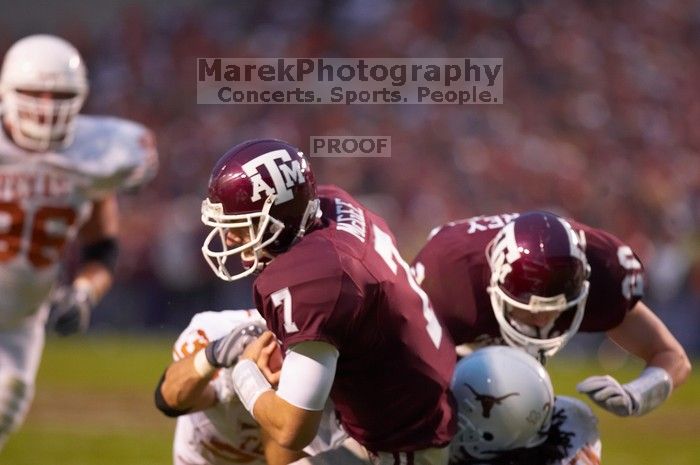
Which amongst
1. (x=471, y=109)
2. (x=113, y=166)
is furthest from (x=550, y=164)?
(x=113, y=166)

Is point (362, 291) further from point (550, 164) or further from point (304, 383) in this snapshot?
point (550, 164)

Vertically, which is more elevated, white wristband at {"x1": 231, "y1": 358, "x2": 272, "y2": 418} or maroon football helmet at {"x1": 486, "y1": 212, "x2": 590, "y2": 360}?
maroon football helmet at {"x1": 486, "y1": 212, "x2": 590, "y2": 360}

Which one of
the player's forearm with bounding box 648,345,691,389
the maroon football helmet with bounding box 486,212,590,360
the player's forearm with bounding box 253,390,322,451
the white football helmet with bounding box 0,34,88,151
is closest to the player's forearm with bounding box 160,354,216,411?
the player's forearm with bounding box 253,390,322,451

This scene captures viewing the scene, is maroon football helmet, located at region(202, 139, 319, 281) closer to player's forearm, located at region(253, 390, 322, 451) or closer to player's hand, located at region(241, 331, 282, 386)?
player's hand, located at region(241, 331, 282, 386)

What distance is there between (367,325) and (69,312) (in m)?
1.91

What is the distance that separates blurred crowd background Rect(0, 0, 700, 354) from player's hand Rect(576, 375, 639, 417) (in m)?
6.34

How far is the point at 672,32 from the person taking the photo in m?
11.7

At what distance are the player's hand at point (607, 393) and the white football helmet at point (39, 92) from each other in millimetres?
2353

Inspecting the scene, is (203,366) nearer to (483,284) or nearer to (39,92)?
(483,284)

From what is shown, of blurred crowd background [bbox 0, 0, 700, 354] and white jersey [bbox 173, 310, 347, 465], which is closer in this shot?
white jersey [bbox 173, 310, 347, 465]

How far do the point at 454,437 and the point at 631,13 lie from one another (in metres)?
9.15

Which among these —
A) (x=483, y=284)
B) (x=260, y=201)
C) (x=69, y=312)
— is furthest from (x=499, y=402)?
(x=69, y=312)

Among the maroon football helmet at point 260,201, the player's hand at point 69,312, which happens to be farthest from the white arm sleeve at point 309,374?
the player's hand at point 69,312

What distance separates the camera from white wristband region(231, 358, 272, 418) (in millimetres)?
3139
